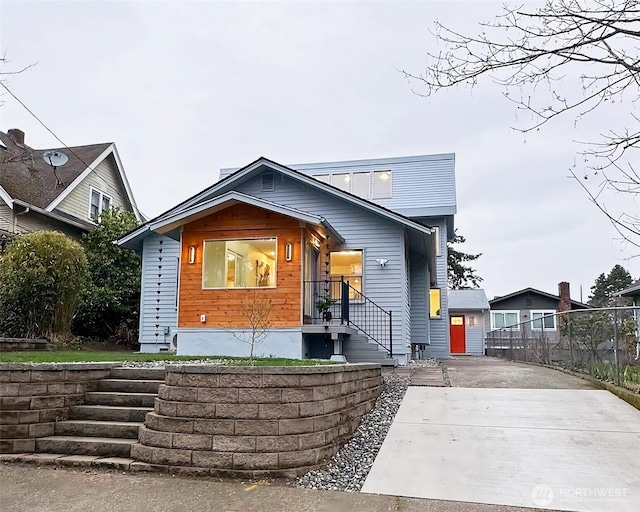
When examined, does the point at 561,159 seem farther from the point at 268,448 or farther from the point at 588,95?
the point at 268,448

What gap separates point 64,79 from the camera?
512 inches

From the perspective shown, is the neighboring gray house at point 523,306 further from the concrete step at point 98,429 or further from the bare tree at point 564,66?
the concrete step at point 98,429

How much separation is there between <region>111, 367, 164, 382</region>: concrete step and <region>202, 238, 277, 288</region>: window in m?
5.11

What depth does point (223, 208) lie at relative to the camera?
11594 mm

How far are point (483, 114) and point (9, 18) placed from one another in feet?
24.7

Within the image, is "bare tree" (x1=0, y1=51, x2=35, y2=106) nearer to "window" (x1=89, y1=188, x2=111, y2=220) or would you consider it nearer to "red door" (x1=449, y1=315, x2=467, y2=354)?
"window" (x1=89, y1=188, x2=111, y2=220)

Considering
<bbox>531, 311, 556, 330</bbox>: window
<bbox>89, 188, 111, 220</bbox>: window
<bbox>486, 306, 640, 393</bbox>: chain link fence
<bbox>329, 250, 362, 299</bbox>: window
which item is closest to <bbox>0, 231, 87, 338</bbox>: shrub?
<bbox>329, 250, 362, 299</bbox>: window

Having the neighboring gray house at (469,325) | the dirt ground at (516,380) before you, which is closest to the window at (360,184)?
the dirt ground at (516,380)

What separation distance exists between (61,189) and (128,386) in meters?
14.5

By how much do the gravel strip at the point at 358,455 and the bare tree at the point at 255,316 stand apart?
151 inches

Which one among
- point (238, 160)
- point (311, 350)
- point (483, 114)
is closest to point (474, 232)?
point (238, 160)

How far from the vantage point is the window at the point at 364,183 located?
17922 mm

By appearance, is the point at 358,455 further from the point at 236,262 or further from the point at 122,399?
the point at 236,262

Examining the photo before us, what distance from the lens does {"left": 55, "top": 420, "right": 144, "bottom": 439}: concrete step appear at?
539 cm
